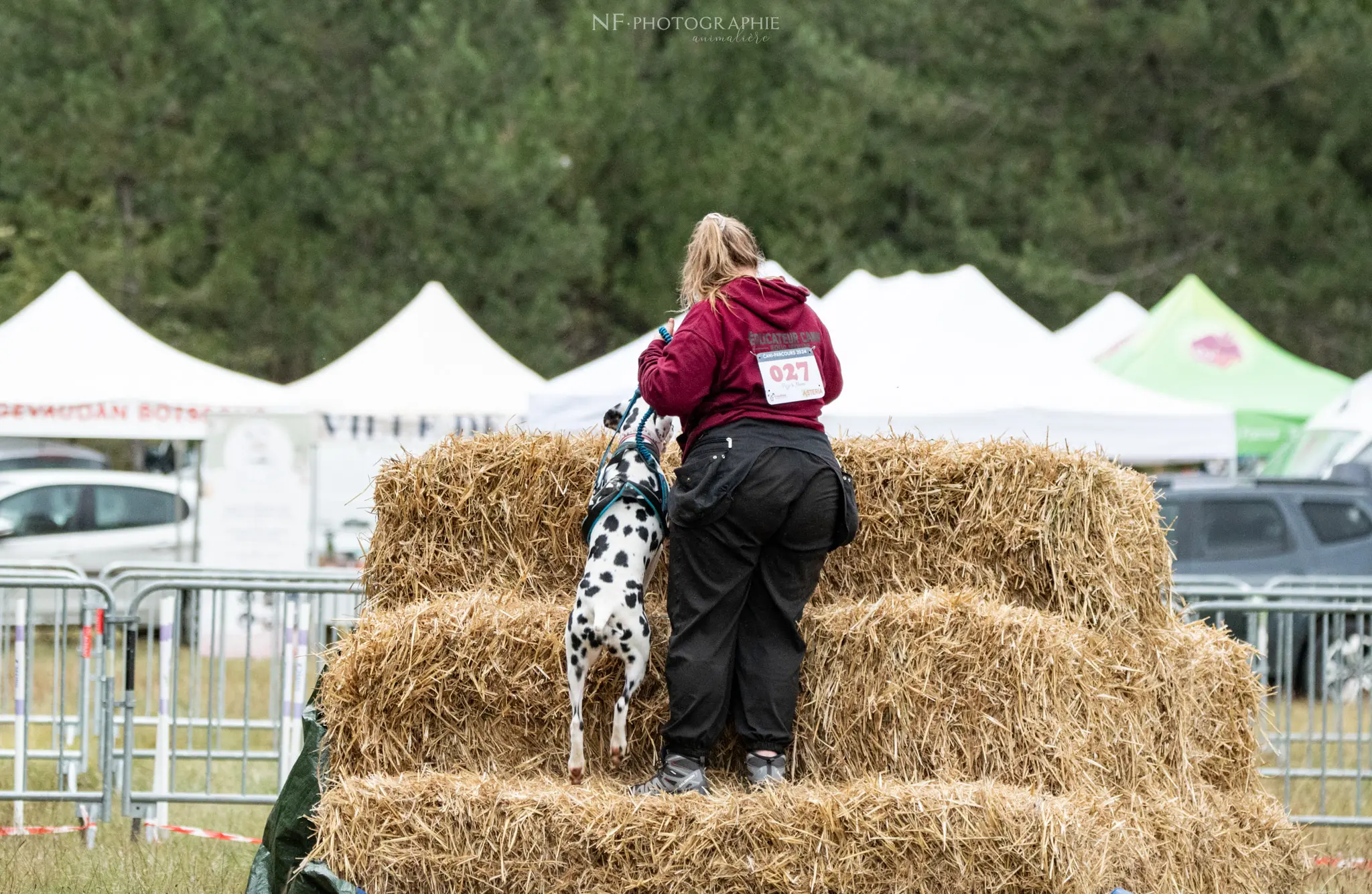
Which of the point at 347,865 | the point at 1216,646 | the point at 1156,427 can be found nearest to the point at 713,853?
the point at 347,865

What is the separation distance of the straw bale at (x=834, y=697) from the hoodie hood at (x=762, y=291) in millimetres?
1010

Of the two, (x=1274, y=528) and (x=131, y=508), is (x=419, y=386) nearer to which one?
(x=131, y=508)

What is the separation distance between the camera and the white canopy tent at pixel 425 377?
14.0 m

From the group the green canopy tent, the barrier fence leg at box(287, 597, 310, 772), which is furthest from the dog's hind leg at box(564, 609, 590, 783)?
the green canopy tent

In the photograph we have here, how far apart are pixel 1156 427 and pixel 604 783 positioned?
285 inches

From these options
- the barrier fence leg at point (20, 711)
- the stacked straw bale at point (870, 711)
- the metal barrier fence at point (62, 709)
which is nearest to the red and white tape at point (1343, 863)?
the stacked straw bale at point (870, 711)

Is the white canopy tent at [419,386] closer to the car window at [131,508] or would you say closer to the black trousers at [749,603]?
the car window at [131,508]

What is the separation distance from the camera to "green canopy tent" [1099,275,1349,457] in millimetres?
15930

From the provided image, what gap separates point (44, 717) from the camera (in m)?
8.58

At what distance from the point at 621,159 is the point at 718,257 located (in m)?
23.7

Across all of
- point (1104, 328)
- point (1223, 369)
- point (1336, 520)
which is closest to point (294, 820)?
point (1336, 520)

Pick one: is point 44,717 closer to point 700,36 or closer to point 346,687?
point 346,687

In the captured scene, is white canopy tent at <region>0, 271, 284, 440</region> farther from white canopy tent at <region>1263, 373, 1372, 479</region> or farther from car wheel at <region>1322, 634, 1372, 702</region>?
white canopy tent at <region>1263, 373, 1372, 479</region>

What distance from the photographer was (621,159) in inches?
1104
